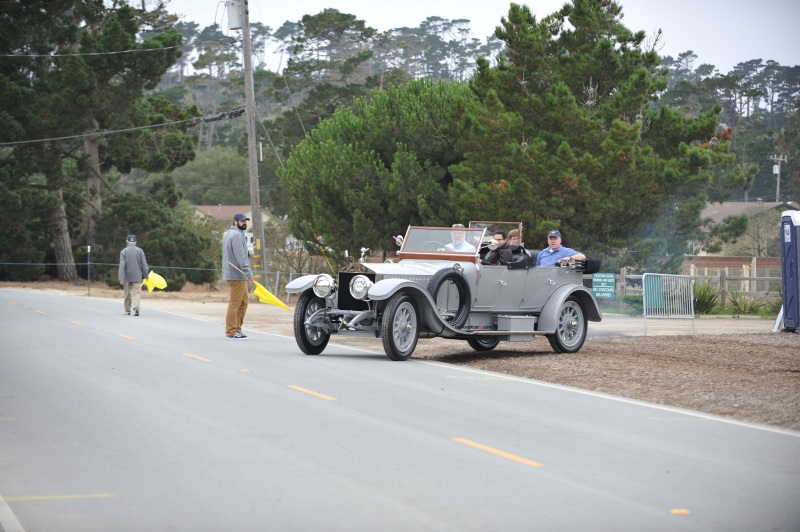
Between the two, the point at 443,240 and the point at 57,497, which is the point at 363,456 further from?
the point at 443,240

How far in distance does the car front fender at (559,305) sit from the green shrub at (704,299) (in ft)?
49.2

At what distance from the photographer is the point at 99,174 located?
52.7 m

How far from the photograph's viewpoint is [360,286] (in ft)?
52.9

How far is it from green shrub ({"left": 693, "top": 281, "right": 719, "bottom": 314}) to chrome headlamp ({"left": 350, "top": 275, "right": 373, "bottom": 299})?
60.6 ft

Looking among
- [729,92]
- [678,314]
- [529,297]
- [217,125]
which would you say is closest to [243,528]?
[529,297]

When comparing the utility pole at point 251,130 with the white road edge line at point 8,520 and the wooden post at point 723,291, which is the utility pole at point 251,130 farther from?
the white road edge line at point 8,520

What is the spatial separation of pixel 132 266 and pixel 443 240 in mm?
12383

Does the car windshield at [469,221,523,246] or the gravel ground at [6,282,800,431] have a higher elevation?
the car windshield at [469,221,523,246]

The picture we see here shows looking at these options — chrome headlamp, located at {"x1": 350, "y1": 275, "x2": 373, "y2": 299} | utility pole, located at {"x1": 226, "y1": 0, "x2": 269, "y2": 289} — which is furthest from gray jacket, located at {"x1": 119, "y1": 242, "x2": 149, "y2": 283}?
chrome headlamp, located at {"x1": 350, "y1": 275, "x2": 373, "y2": 299}

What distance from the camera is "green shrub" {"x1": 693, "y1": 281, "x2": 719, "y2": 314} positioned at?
107 feet

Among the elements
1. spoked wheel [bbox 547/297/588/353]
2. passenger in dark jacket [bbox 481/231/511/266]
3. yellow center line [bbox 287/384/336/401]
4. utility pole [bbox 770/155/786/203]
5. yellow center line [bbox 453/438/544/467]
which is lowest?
yellow center line [bbox 453/438/544/467]

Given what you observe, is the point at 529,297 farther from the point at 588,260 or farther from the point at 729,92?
the point at 729,92

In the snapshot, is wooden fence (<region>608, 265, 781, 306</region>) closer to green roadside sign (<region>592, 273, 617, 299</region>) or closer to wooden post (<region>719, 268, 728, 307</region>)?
wooden post (<region>719, 268, 728, 307</region>)

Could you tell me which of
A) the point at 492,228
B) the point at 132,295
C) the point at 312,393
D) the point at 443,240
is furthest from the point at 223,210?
the point at 312,393
